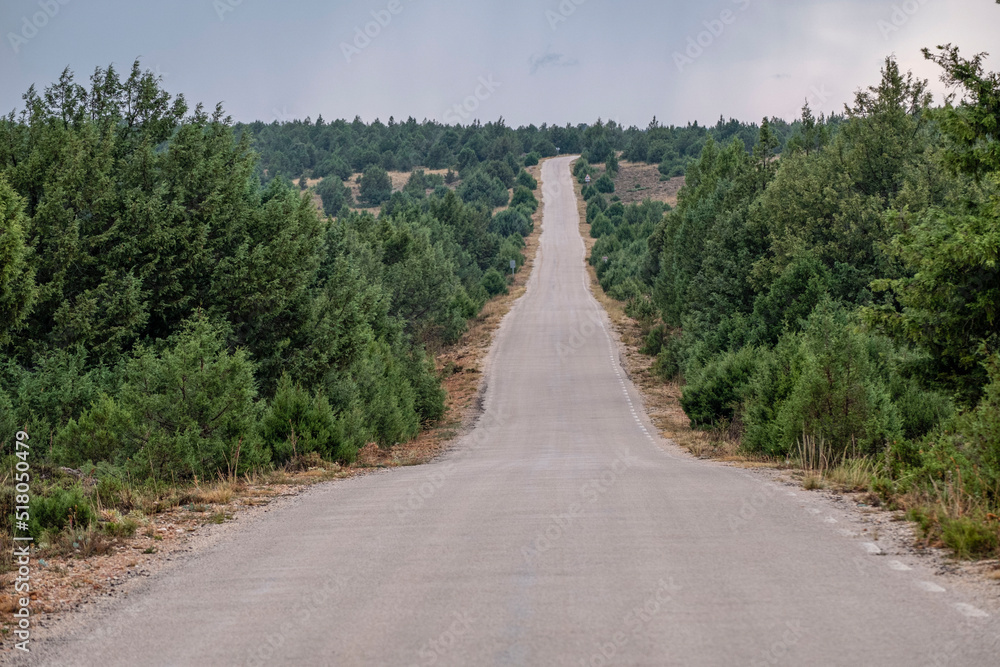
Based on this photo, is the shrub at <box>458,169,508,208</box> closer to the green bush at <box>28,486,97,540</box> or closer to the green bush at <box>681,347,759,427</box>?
the green bush at <box>681,347,759,427</box>

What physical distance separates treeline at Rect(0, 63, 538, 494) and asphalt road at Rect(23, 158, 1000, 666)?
15.6ft

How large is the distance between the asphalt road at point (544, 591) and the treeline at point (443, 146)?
443ft

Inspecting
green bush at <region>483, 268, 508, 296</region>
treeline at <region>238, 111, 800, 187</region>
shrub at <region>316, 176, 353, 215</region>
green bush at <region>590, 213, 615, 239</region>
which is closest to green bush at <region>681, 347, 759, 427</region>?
green bush at <region>483, 268, 508, 296</region>

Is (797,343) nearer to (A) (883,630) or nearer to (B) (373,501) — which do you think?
(B) (373,501)

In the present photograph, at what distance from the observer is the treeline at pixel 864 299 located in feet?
37.9

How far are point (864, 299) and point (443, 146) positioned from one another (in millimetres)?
144945

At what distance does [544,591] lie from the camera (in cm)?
636

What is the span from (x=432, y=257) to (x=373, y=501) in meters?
43.1

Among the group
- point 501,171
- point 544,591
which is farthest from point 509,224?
point 544,591

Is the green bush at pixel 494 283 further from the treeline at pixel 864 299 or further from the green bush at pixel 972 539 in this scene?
the green bush at pixel 972 539

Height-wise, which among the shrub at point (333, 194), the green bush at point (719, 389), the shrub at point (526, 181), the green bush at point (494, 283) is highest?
the shrub at point (526, 181)

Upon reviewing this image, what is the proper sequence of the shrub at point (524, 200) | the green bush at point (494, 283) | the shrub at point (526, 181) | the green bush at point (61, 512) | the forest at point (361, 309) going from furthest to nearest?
the shrub at point (526, 181)
the shrub at point (524, 200)
the green bush at point (494, 283)
the forest at point (361, 309)
the green bush at point (61, 512)

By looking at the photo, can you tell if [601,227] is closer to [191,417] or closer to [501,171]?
[501,171]

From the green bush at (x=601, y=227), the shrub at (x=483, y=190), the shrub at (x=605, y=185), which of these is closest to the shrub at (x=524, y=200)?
the shrub at (x=483, y=190)
